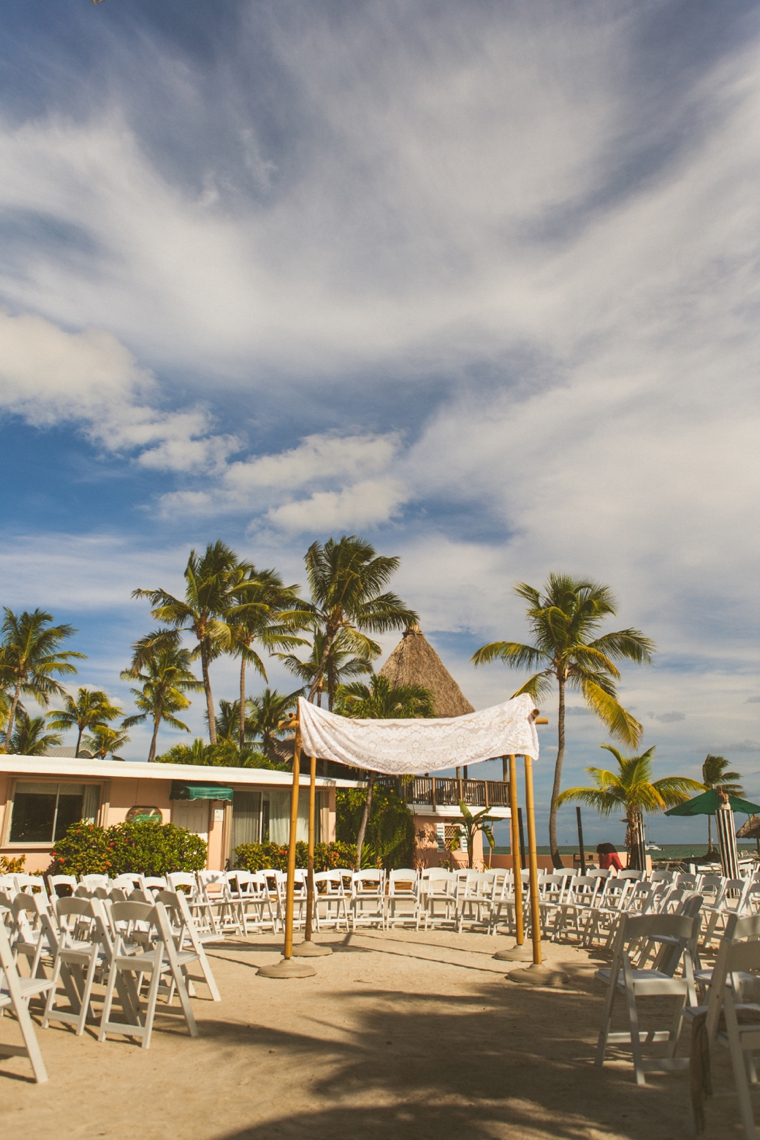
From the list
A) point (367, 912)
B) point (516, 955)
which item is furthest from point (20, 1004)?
point (367, 912)

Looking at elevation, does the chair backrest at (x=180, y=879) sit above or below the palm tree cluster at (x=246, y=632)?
below

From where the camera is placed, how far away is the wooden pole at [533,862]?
8.07 m

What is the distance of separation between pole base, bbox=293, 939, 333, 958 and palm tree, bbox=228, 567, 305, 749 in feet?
55.0

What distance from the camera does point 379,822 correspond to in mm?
21016

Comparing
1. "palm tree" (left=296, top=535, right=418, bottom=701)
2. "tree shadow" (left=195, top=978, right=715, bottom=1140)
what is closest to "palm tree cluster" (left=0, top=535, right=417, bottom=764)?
"palm tree" (left=296, top=535, right=418, bottom=701)

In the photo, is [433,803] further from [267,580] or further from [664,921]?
[664,921]


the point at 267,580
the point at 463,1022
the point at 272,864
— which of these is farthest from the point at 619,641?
the point at 463,1022

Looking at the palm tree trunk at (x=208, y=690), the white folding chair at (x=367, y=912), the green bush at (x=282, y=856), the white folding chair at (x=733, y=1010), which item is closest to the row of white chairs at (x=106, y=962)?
the white folding chair at (x=733, y=1010)

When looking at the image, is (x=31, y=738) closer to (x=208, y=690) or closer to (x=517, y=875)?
(x=208, y=690)

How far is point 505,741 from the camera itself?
8.68m

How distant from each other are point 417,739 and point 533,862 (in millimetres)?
1847

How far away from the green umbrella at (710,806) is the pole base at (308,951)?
33.3 ft

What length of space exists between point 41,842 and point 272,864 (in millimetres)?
4666

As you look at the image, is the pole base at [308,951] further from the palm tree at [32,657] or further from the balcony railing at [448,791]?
the palm tree at [32,657]
